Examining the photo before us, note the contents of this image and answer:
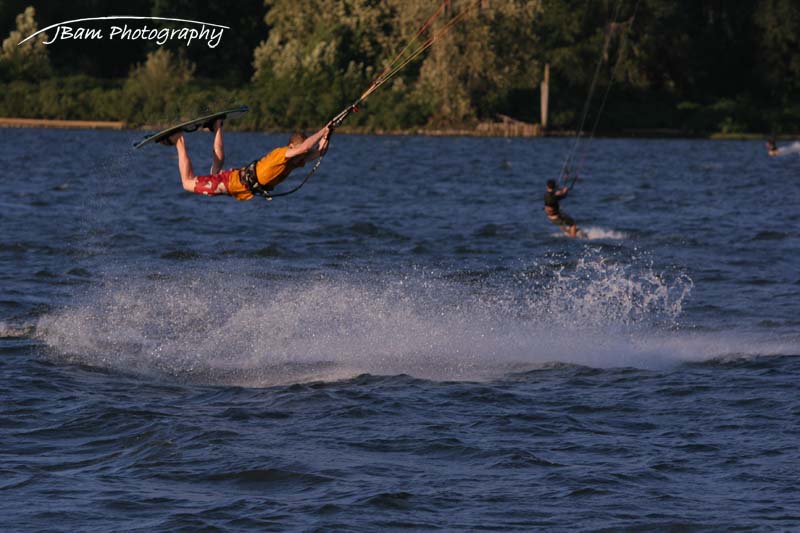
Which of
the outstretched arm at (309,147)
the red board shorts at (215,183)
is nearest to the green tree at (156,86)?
the red board shorts at (215,183)

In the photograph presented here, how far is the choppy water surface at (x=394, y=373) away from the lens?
10242 mm

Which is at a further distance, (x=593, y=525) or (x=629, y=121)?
(x=629, y=121)

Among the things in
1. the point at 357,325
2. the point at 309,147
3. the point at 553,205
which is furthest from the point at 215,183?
the point at 553,205

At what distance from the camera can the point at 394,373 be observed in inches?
587

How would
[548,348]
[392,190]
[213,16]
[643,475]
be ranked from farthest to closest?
[213,16] → [392,190] → [548,348] → [643,475]

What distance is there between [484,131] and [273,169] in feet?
238

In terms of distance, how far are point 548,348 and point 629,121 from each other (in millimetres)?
73466

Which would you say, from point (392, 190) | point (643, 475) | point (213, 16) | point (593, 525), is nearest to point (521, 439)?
point (643, 475)

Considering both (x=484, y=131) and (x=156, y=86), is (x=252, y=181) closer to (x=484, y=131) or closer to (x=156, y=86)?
(x=484, y=131)

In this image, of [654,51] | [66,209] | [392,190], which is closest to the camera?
[66,209]

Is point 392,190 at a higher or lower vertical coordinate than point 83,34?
lower

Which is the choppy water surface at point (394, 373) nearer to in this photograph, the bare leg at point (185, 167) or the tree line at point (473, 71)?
the bare leg at point (185, 167)

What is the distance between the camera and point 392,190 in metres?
43.2

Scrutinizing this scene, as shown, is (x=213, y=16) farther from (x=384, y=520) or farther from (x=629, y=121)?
(x=384, y=520)
